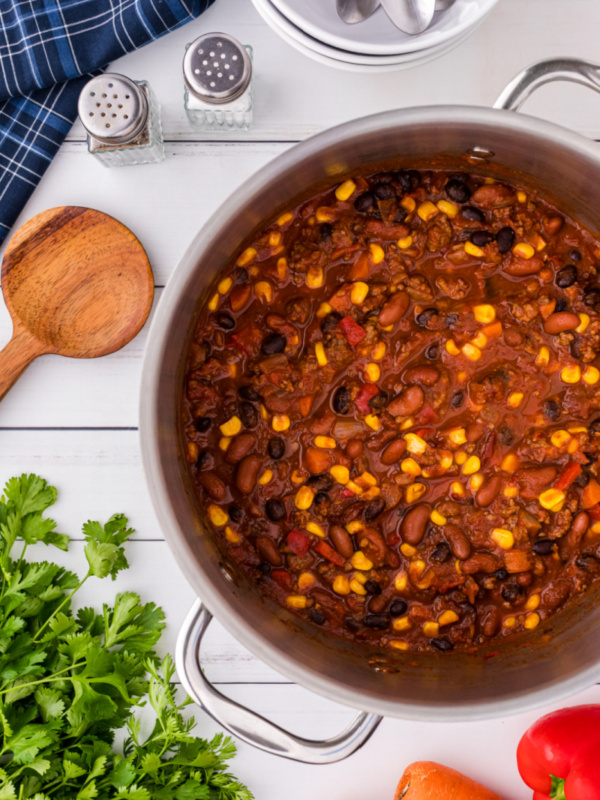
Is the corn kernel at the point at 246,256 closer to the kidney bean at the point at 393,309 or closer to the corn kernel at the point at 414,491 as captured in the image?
the kidney bean at the point at 393,309

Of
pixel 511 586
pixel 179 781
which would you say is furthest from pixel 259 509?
pixel 179 781

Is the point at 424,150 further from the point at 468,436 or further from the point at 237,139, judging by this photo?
the point at 468,436

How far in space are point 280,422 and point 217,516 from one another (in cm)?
30

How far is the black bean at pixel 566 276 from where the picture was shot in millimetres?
1769

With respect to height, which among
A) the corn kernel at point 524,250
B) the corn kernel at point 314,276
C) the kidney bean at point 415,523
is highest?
the corn kernel at point 524,250

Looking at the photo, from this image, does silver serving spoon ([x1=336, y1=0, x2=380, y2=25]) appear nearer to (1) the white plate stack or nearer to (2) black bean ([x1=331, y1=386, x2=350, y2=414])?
(1) the white plate stack

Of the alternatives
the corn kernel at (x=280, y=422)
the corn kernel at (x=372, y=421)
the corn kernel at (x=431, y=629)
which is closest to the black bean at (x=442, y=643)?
the corn kernel at (x=431, y=629)

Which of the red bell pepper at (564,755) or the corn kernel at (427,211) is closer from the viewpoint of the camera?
the corn kernel at (427,211)

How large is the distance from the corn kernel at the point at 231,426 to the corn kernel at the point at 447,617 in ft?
2.47

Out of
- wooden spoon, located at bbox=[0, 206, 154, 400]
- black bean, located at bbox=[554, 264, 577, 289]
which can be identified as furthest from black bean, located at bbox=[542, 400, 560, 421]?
wooden spoon, located at bbox=[0, 206, 154, 400]

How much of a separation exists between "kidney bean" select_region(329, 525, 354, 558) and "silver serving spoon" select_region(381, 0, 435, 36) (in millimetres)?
1246

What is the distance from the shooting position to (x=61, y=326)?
1.91m

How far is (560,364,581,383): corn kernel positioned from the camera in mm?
1812

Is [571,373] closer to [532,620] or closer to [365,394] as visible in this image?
[365,394]
